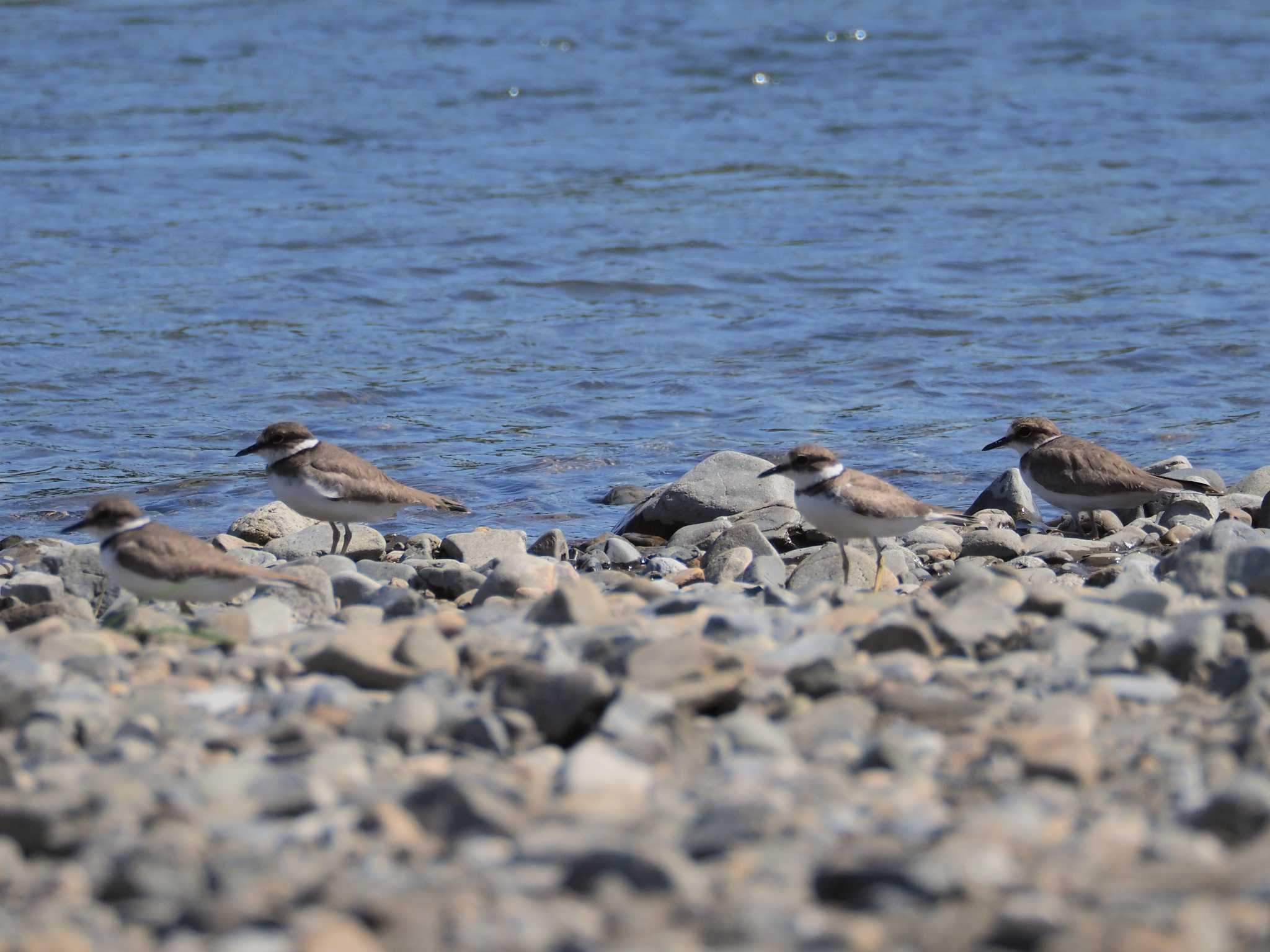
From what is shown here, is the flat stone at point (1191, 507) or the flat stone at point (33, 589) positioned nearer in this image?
the flat stone at point (33, 589)

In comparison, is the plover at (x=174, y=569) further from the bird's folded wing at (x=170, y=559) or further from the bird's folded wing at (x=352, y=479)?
the bird's folded wing at (x=352, y=479)

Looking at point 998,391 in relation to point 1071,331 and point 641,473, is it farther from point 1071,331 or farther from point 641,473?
point 641,473

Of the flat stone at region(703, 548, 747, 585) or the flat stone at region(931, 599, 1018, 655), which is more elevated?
the flat stone at region(931, 599, 1018, 655)

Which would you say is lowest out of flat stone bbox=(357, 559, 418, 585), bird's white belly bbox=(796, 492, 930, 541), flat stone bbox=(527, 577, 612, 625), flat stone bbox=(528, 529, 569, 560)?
flat stone bbox=(528, 529, 569, 560)

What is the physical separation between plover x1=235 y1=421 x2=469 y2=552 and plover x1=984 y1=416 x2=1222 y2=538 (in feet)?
12.2

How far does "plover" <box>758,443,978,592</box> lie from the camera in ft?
26.7

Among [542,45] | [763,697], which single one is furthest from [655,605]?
[542,45]

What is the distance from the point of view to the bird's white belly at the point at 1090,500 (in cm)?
995

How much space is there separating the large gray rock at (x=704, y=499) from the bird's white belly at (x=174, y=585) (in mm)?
3527

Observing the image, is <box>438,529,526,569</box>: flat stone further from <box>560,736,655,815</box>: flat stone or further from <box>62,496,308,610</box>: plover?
<box>560,736,655,815</box>: flat stone

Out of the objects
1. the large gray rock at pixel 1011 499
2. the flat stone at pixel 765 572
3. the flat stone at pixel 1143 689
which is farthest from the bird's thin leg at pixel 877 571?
the flat stone at pixel 1143 689

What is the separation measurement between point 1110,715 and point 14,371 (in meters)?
11.3

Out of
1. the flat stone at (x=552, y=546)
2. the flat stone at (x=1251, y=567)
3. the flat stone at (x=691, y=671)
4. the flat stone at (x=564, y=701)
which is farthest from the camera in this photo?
the flat stone at (x=552, y=546)

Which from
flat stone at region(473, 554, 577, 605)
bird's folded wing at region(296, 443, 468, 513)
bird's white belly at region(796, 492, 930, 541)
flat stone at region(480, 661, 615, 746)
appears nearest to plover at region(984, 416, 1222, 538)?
bird's white belly at region(796, 492, 930, 541)
